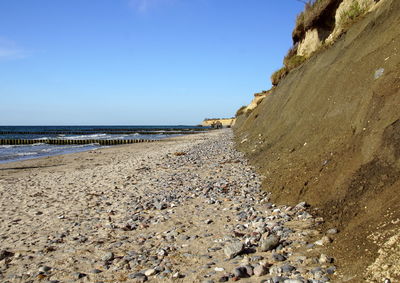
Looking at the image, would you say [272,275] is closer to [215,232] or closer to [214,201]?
[215,232]

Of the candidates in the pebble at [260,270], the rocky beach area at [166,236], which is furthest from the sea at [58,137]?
the pebble at [260,270]

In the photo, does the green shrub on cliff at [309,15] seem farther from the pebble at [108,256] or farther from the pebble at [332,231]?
the pebble at [108,256]

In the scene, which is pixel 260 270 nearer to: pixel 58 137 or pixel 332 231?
pixel 332 231

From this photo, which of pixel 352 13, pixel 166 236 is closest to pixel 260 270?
pixel 166 236

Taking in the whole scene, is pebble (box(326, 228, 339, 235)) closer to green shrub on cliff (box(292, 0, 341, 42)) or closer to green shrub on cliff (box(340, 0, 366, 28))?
green shrub on cliff (box(340, 0, 366, 28))

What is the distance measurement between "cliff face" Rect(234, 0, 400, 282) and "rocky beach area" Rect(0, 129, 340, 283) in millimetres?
408

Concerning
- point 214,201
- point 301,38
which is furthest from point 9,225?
point 301,38

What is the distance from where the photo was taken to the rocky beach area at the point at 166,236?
14.7ft

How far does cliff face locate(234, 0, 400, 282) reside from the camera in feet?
14.1

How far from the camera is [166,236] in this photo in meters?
6.04

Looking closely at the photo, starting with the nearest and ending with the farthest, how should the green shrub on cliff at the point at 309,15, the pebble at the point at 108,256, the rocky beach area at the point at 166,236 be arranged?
the rocky beach area at the point at 166,236 → the pebble at the point at 108,256 → the green shrub on cliff at the point at 309,15

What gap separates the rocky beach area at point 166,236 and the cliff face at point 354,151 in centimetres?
41

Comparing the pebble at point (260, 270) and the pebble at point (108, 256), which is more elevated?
the pebble at point (260, 270)

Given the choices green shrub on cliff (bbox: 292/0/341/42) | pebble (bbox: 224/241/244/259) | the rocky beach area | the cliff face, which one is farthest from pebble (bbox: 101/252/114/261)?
green shrub on cliff (bbox: 292/0/341/42)
